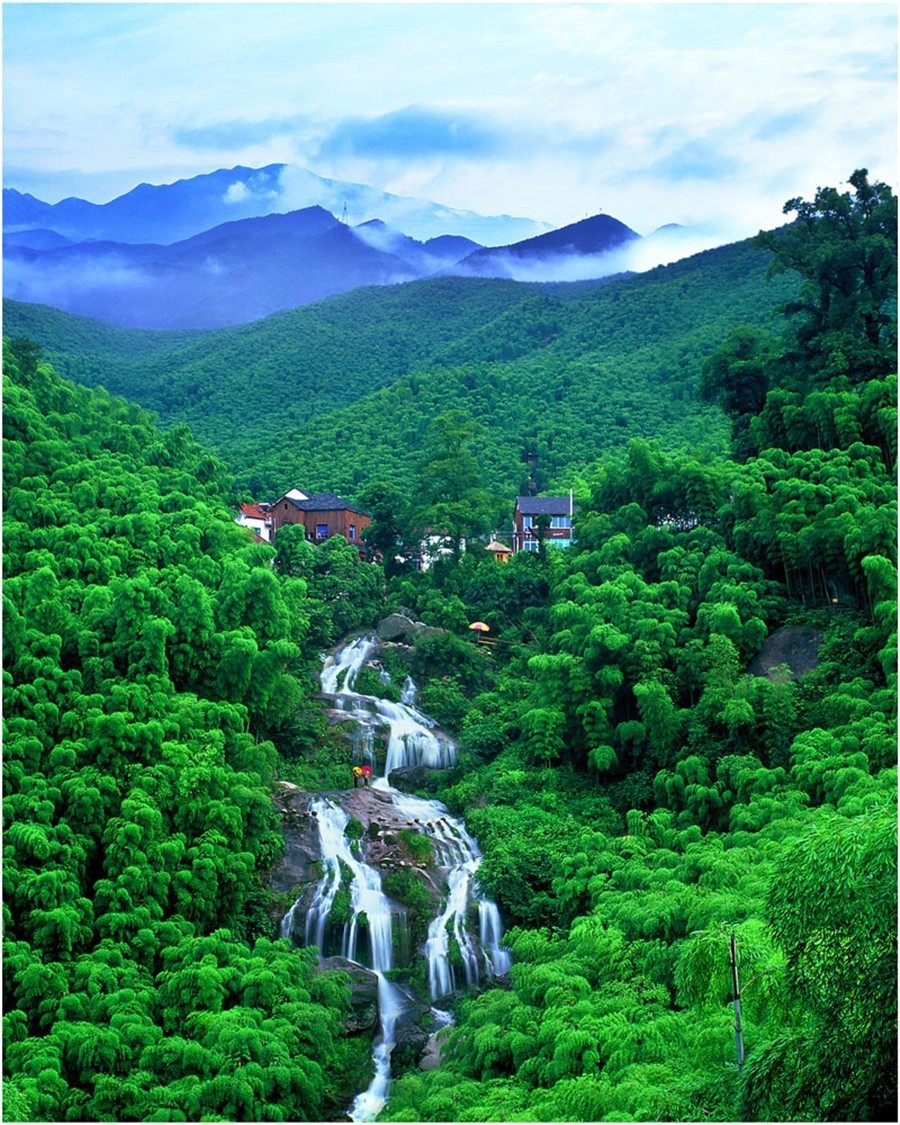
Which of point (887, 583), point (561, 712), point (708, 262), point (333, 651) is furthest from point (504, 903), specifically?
point (708, 262)

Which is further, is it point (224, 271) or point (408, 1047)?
point (224, 271)

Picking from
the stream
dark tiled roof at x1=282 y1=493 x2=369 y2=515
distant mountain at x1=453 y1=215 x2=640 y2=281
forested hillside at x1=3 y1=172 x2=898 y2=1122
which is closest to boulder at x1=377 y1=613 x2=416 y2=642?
forested hillside at x1=3 y1=172 x2=898 y2=1122

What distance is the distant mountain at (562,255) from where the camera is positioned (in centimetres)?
5091

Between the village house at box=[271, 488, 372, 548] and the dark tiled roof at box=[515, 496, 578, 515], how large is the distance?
166 inches

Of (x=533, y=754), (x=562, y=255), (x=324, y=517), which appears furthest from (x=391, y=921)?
(x=562, y=255)

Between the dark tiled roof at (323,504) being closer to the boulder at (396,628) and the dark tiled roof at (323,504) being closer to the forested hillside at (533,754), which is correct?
the forested hillside at (533,754)

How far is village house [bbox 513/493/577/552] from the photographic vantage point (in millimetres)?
30422

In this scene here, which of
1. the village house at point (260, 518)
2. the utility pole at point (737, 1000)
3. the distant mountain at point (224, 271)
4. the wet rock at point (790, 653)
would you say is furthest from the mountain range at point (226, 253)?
the utility pole at point (737, 1000)

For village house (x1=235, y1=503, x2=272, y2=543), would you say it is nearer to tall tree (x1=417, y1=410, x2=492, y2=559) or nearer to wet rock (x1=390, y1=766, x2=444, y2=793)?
tall tree (x1=417, y1=410, x2=492, y2=559)

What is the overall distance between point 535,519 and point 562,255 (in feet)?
85.7

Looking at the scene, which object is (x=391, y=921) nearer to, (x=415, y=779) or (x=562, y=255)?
(x=415, y=779)

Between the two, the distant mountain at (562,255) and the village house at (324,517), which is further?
the distant mountain at (562,255)

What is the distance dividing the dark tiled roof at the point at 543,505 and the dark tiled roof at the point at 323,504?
428 cm

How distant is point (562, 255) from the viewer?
52625 mm
